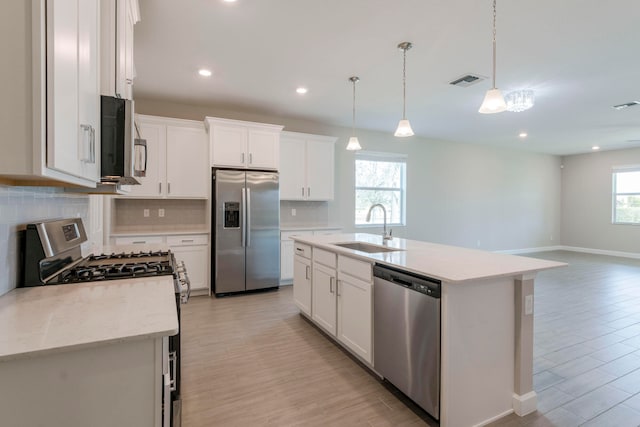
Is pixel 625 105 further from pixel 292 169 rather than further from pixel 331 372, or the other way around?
pixel 331 372

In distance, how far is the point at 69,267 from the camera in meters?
1.81

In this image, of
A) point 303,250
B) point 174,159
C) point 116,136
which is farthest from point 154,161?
point 116,136

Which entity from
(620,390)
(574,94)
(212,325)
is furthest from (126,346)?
(574,94)

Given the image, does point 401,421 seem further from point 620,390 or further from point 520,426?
point 620,390

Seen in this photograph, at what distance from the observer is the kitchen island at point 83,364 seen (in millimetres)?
859

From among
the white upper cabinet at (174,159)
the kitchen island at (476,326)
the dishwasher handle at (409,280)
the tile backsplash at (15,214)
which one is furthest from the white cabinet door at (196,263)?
the dishwasher handle at (409,280)

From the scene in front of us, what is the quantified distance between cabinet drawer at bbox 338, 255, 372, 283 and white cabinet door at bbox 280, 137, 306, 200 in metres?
2.63

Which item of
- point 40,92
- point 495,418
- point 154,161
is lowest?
point 495,418

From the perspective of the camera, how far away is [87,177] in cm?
128

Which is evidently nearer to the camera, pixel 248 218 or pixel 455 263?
pixel 455 263

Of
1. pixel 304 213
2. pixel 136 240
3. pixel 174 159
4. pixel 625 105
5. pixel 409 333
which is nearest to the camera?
pixel 409 333

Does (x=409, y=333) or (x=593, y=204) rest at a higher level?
(x=593, y=204)

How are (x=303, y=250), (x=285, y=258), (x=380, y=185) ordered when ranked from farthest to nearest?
(x=380, y=185) < (x=285, y=258) < (x=303, y=250)

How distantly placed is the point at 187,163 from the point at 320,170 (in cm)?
211
